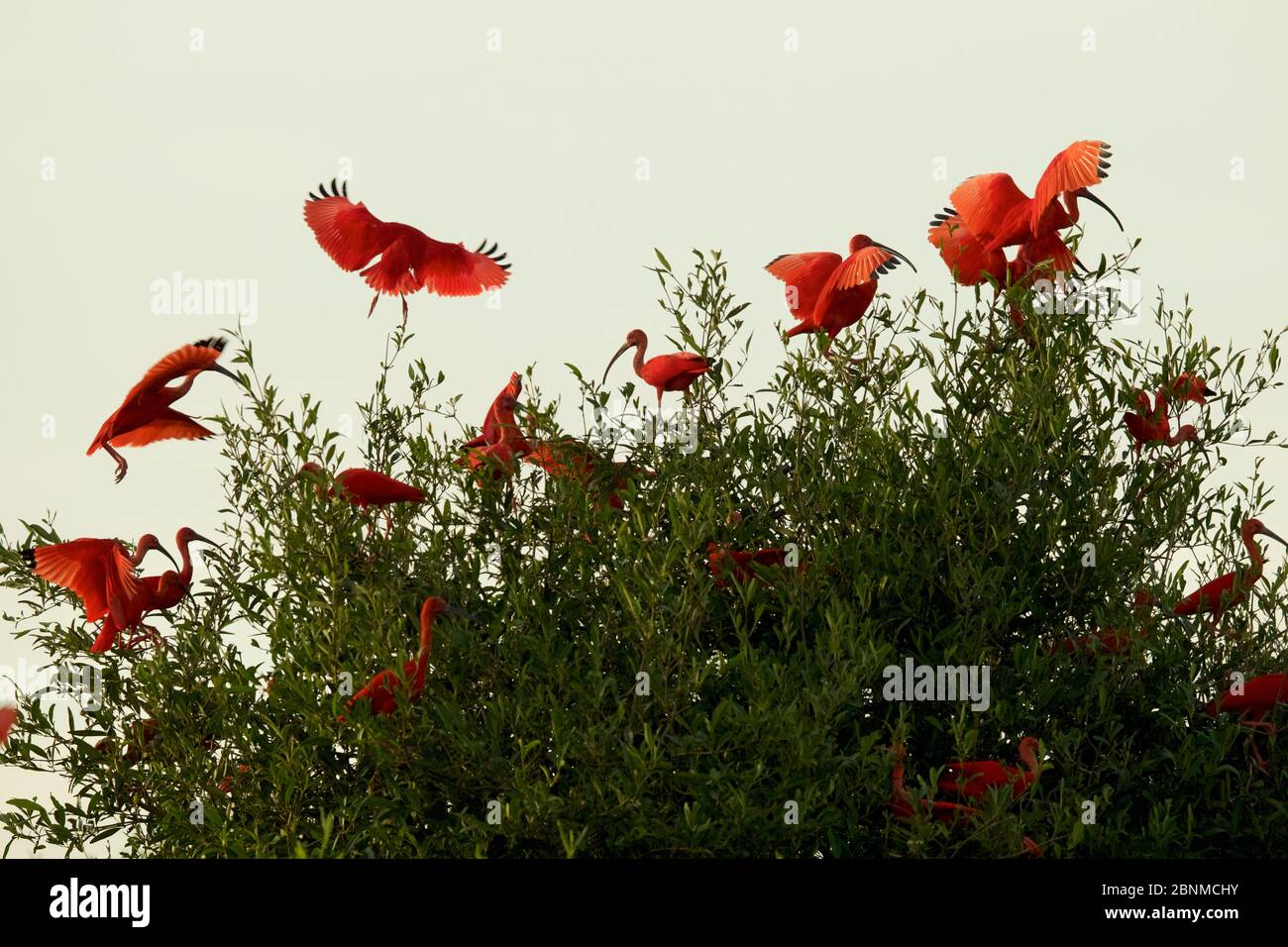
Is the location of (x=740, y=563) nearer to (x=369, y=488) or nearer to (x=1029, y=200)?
(x=369, y=488)

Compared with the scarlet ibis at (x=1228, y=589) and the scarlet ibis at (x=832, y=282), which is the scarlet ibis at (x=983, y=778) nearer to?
the scarlet ibis at (x=1228, y=589)

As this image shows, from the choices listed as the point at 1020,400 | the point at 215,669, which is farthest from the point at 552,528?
the point at 1020,400

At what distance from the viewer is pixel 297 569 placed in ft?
20.4

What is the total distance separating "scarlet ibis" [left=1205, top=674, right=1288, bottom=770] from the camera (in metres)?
6.09

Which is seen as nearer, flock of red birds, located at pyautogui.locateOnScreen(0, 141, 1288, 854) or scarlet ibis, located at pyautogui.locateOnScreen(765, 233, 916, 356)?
flock of red birds, located at pyautogui.locateOnScreen(0, 141, 1288, 854)

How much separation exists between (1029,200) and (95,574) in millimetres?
4506

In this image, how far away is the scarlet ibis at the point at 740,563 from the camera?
19.6 ft

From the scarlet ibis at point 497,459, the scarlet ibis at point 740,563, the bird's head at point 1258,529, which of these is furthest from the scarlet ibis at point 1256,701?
the scarlet ibis at point 497,459

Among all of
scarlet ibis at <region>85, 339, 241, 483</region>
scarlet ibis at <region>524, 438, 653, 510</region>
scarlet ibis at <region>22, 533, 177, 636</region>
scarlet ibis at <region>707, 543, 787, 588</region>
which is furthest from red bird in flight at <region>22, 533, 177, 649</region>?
scarlet ibis at <region>707, 543, 787, 588</region>

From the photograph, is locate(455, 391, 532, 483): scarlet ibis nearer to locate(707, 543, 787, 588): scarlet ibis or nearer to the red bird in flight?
locate(707, 543, 787, 588): scarlet ibis

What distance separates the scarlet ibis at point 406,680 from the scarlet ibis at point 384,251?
174 centimetres

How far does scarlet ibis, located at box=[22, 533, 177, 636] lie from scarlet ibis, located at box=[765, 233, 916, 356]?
10.2 feet
